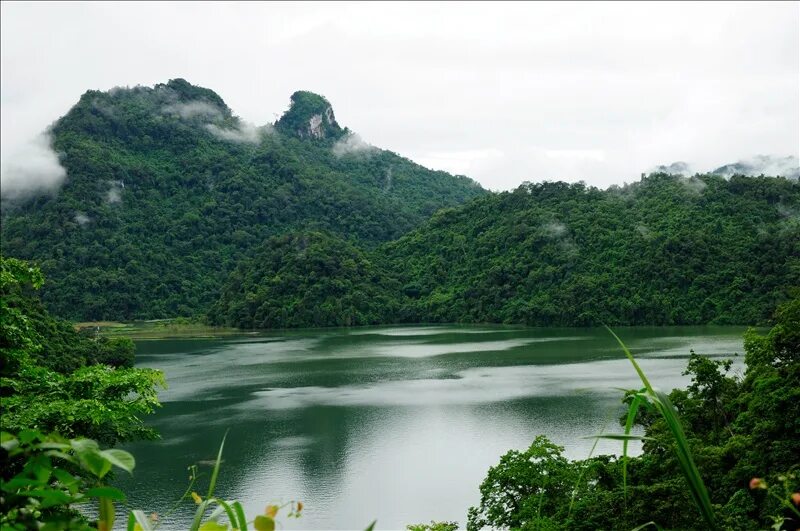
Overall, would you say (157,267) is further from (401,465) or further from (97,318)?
(401,465)

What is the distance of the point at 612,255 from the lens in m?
57.3

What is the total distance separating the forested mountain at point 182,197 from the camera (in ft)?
229

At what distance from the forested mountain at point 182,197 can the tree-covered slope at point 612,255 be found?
61.6 ft

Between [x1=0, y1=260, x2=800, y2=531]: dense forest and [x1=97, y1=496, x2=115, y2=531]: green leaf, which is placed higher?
[x1=97, y1=496, x2=115, y2=531]: green leaf

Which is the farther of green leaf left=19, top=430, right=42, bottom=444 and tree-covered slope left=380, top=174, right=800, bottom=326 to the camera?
tree-covered slope left=380, top=174, right=800, bottom=326

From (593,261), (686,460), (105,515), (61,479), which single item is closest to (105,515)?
(105,515)

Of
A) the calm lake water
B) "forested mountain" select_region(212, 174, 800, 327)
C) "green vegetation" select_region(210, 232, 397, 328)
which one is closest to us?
the calm lake water

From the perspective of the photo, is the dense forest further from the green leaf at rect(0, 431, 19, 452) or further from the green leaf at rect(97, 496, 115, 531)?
the green leaf at rect(0, 431, 19, 452)

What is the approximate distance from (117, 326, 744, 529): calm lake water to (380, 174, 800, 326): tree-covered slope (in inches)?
350

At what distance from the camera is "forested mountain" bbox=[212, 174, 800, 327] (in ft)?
164

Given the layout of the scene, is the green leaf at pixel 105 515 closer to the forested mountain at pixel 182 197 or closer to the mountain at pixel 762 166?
the forested mountain at pixel 182 197

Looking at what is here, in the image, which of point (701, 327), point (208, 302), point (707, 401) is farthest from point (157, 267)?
point (707, 401)

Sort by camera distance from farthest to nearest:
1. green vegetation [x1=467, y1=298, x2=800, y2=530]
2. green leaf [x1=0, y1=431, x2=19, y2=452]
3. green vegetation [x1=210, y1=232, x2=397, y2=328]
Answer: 1. green vegetation [x1=210, y1=232, x2=397, y2=328]
2. green vegetation [x1=467, y1=298, x2=800, y2=530]
3. green leaf [x1=0, y1=431, x2=19, y2=452]

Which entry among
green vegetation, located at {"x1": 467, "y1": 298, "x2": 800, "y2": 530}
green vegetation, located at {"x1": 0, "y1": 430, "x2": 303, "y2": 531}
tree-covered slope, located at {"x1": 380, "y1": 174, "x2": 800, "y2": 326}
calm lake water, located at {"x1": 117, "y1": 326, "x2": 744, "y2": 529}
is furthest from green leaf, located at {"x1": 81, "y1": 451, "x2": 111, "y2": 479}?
tree-covered slope, located at {"x1": 380, "y1": 174, "x2": 800, "y2": 326}
